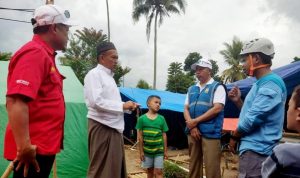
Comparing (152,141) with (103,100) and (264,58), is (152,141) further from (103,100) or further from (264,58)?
(264,58)

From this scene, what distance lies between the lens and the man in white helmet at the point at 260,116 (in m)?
2.65

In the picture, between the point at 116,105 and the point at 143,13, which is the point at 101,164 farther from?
the point at 143,13

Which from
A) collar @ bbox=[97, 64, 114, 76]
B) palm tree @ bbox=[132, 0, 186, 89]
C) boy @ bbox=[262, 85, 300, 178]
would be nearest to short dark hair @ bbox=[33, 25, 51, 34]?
collar @ bbox=[97, 64, 114, 76]

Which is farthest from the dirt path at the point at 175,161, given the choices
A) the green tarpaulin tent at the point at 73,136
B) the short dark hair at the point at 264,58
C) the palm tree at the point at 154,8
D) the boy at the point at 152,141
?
the palm tree at the point at 154,8

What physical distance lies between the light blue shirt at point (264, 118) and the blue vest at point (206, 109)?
102 centimetres

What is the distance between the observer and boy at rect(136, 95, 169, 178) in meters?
4.81

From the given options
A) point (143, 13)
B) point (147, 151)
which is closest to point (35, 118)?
point (147, 151)

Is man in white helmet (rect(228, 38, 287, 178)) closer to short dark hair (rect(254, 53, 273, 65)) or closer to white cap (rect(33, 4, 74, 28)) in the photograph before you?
short dark hair (rect(254, 53, 273, 65))

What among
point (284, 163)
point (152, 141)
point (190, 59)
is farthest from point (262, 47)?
point (190, 59)

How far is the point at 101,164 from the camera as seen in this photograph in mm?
3197

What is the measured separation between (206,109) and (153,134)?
1.31 metres

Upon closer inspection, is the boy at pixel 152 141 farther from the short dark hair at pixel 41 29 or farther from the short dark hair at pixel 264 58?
the short dark hair at pixel 41 29

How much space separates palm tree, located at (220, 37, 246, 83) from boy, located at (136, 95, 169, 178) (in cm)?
2552

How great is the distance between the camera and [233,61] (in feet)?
108
